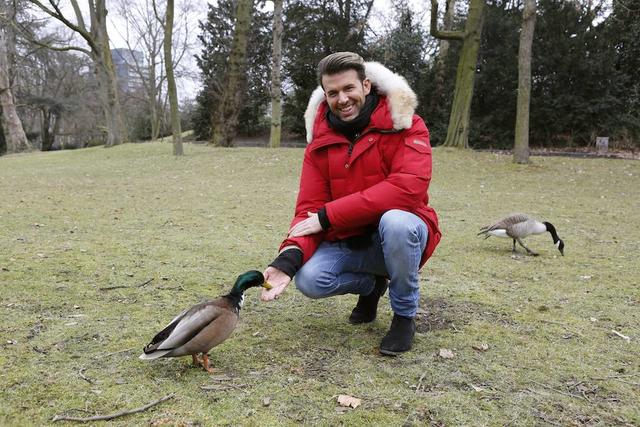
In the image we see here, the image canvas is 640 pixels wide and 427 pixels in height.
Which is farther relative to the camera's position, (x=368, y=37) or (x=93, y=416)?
(x=368, y=37)

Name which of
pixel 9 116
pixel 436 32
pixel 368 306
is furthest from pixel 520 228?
pixel 9 116

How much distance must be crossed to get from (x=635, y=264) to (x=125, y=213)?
20.0ft

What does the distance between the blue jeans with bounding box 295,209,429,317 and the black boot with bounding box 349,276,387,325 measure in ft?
0.30

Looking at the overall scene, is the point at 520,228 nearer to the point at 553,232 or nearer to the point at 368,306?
the point at 553,232

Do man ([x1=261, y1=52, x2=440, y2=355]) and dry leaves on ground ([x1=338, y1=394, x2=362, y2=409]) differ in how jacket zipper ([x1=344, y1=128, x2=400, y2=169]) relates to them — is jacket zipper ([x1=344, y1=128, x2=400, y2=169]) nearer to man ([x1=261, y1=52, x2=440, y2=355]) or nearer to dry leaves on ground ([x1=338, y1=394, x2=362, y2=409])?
man ([x1=261, y1=52, x2=440, y2=355])

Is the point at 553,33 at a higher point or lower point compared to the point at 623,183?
higher

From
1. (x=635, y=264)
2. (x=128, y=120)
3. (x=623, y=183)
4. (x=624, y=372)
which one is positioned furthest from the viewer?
(x=128, y=120)

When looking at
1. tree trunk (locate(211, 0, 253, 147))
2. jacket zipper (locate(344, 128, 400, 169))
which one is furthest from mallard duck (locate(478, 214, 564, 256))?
tree trunk (locate(211, 0, 253, 147))

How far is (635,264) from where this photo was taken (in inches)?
198

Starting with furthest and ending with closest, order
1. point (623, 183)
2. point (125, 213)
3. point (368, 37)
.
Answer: point (368, 37), point (623, 183), point (125, 213)

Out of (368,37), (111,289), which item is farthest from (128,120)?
(111,289)

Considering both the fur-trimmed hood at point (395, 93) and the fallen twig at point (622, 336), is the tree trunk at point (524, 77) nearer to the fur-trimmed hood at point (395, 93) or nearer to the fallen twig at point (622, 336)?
the fallen twig at point (622, 336)

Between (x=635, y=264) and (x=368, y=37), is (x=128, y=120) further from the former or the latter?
(x=635, y=264)

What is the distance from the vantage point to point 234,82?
57.9 ft
